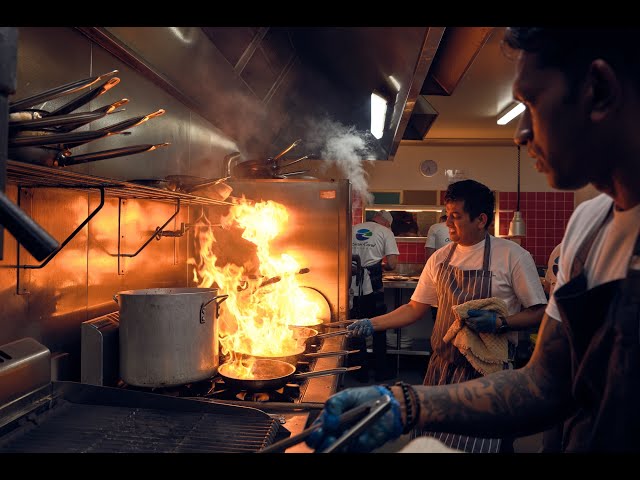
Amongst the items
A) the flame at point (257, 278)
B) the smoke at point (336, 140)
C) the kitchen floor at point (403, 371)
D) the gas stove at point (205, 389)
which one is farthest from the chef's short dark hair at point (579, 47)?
the kitchen floor at point (403, 371)

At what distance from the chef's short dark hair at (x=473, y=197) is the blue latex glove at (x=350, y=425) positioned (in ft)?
5.26

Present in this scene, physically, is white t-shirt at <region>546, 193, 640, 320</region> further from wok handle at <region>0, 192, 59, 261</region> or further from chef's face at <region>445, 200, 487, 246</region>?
chef's face at <region>445, 200, 487, 246</region>

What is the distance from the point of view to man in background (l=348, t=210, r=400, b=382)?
5.54m

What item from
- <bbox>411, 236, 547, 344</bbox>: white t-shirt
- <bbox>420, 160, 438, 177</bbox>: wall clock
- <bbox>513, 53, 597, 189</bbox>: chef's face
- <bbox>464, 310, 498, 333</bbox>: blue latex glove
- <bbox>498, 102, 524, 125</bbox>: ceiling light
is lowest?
<bbox>464, 310, 498, 333</bbox>: blue latex glove

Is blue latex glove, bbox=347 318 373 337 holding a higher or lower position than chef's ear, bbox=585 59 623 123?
lower

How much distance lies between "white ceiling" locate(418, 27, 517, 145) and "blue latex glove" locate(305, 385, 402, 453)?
2.70 m

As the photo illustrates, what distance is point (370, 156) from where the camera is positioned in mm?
4598

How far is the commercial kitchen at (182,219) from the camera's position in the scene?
4.20 ft

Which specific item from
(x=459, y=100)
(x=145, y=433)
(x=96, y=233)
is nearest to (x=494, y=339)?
(x=145, y=433)

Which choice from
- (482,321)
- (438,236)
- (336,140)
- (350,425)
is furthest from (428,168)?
(350,425)

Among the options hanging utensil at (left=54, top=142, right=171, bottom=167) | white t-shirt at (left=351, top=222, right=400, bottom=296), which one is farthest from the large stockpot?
white t-shirt at (left=351, top=222, right=400, bottom=296)

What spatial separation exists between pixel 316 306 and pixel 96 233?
68.4 inches
